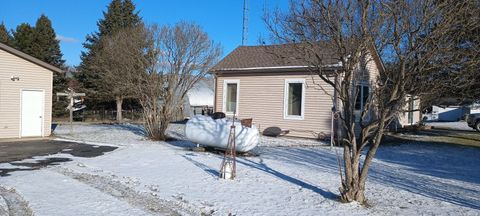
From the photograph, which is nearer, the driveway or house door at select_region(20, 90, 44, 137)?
the driveway

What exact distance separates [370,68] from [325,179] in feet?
37.5

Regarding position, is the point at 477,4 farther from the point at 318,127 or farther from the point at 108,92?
the point at 108,92

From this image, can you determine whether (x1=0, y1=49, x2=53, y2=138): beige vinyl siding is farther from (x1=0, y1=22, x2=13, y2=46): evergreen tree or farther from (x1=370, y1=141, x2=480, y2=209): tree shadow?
(x1=0, y1=22, x2=13, y2=46): evergreen tree

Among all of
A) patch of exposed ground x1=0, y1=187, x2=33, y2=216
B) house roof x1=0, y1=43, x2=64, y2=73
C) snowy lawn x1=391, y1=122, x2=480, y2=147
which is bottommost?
patch of exposed ground x1=0, y1=187, x2=33, y2=216

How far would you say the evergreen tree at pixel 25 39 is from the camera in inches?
1419

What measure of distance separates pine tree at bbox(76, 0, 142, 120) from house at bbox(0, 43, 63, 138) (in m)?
16.1

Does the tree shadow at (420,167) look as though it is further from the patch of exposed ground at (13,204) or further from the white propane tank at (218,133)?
the patch of exposed ground at (13,204)

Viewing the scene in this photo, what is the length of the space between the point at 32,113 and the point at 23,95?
32.6 inches

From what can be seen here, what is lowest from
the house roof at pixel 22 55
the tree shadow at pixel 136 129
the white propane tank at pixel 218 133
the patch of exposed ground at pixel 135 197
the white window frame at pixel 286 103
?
the patch of exposed ground at pixel 135 197

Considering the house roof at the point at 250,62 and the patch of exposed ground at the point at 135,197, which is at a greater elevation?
the house roof at the point at 250,62

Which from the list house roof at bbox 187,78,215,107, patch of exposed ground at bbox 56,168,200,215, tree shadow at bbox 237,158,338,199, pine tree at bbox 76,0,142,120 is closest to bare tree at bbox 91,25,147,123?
pine tree at bbox 76,0,142,120

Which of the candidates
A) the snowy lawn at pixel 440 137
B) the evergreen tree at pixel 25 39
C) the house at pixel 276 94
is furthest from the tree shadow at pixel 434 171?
the evergreen tree at pixel 25 39

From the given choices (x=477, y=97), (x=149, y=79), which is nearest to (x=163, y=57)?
(x=149, y=79)

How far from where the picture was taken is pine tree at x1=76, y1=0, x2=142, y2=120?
3506 cm
